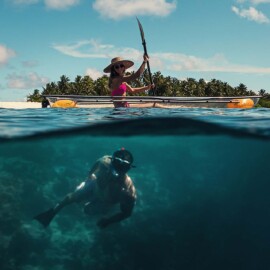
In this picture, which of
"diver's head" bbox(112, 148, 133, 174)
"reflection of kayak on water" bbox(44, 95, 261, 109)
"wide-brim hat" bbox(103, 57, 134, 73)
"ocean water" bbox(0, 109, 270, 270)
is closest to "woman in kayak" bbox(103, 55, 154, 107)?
"wide-brim hat" bbox(103, 57, 134, 73)

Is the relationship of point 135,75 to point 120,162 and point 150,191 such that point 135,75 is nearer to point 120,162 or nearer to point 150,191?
point 120,162

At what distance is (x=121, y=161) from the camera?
350 inches

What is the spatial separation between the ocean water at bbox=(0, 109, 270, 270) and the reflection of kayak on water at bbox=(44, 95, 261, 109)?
0.66m

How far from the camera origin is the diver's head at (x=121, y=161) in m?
8.80

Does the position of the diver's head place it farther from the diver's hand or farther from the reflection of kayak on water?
the reflection of kayak on water

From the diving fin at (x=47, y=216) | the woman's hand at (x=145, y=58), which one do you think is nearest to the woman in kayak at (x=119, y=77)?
the woman's hand at (x=145, y=58)

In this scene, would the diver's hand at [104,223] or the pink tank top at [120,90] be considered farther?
the pink tank top at [120,90]

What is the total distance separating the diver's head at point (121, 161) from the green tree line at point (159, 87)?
206ft

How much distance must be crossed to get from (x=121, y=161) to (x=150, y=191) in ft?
18.6

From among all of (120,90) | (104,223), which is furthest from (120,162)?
(120,90)

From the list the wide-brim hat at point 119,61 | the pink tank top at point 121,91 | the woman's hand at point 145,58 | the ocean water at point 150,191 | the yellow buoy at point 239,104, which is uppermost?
the woman's hand at point 145,58

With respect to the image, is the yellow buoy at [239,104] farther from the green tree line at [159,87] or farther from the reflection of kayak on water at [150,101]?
the green tree line at [159,87]

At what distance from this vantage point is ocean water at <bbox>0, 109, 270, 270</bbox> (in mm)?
9672

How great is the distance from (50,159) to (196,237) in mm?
5684
